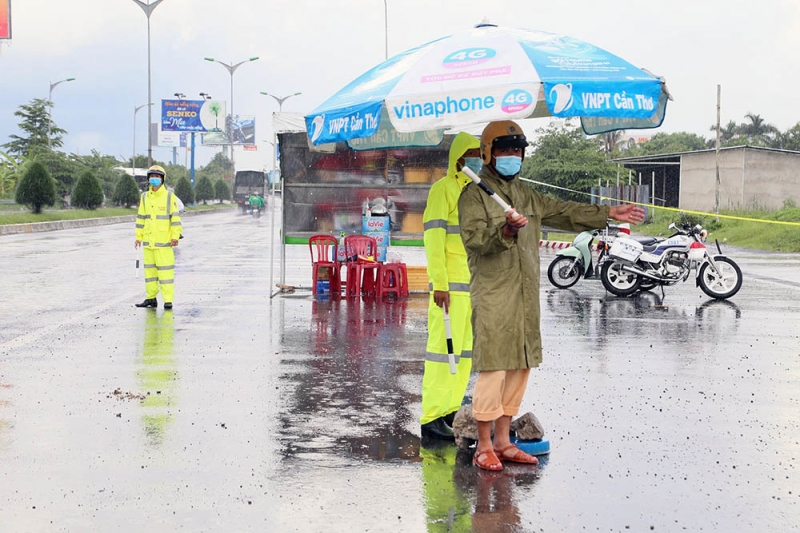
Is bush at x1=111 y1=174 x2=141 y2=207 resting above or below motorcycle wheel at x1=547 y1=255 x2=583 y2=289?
above

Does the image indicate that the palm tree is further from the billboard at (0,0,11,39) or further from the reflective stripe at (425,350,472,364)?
the reflective stripe at (425,350,472,364)

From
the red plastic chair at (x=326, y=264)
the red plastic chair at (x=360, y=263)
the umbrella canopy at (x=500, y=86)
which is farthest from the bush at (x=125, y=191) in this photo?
the umbrella canopy at (x=500, y=86)

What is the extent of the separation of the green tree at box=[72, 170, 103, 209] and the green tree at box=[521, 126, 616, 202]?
21.4 meters

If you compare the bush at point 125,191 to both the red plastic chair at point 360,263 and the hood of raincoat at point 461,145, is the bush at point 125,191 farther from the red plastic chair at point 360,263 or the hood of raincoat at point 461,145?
the hood of raincoat at point 461,145

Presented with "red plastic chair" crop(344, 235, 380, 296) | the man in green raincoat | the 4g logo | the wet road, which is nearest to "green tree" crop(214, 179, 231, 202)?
"red plastic chair" crop(344, 235, 380, 296)

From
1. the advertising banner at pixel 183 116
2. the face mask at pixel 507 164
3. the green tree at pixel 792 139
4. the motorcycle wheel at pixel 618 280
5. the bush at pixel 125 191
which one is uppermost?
the advertising banner at pixel 183 116

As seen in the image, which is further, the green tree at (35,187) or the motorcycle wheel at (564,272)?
the green tree at (35,187)

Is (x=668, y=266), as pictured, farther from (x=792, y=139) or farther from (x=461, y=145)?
(x=792, y=139)

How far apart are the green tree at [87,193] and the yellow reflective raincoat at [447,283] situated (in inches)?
1779

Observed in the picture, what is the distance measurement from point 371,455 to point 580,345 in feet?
15.8

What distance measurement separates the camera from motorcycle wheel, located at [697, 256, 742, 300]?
576 inches

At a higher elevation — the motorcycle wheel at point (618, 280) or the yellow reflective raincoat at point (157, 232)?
the yellow reflective raincoat at point (157, 232)

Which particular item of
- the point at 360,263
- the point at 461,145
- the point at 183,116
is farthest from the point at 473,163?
the point at 183,116

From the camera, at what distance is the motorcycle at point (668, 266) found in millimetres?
14719
